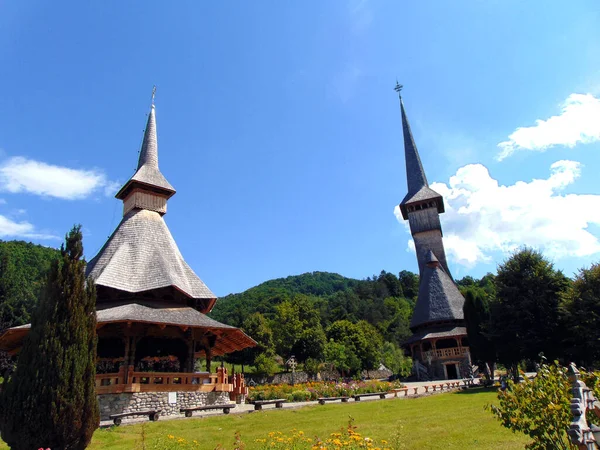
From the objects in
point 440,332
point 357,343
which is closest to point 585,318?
point 440,332

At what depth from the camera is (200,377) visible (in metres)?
17.3

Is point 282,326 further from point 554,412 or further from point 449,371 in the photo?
point 554,412

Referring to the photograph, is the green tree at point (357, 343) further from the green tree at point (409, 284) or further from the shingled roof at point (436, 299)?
the green tree at point (409, 284)

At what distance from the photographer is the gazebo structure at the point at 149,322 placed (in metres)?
A: 15.9

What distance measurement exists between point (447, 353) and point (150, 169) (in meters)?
26.6

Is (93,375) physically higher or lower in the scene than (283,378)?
higher

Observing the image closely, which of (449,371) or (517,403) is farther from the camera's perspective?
(449,371)

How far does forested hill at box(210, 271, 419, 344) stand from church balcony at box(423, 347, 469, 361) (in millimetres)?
14553

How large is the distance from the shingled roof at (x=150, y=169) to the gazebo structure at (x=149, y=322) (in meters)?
0.09

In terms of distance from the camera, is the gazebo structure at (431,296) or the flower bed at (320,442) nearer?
the flower bed at (320,442)

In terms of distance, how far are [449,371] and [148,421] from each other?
27.3 m

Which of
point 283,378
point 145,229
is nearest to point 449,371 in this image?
point 283,378

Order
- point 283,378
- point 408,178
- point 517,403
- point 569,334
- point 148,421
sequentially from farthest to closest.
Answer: point 408,178
point 283,378
point 569,334
point 148,421
point 517,403

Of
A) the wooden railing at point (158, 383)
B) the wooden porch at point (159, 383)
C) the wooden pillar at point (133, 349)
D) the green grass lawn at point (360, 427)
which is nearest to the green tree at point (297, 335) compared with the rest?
the wooden porch at point (159, 383)
